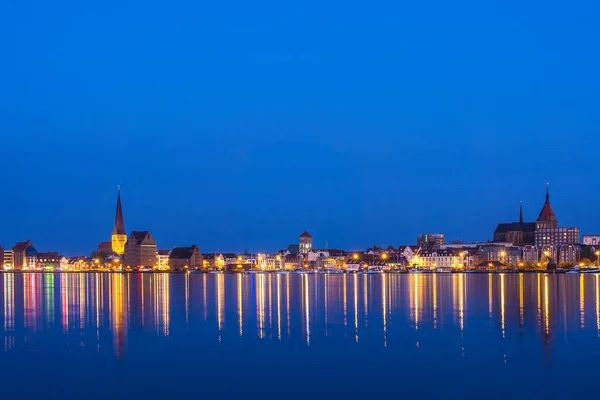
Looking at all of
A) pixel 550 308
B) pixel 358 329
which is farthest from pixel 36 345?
pixel 550 308

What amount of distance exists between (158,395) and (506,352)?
1090 cm

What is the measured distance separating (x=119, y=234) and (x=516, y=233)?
106 meters

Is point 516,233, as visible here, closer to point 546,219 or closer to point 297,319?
point 546,219

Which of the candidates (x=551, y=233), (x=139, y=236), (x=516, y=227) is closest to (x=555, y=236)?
(x=551, y=233)

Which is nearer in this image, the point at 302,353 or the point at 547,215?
the point at 302,353

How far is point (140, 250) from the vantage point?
17850cm

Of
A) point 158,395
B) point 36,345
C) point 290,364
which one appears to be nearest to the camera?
point 158,395

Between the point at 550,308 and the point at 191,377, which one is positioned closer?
the point at 191,377

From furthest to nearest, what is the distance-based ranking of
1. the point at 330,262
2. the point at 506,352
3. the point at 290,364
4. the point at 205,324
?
the point at 330,262 < the point at 205,324 < the point at 506,352 < the point at 290,364

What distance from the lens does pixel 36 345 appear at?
2427 centimetres

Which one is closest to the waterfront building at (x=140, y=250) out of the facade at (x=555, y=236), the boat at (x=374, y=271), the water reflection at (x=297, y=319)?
the boat at (x=374, y=271)

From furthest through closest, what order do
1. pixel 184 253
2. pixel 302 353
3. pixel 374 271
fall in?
pixel 184 253
pixel 374 271
pixel 302 353

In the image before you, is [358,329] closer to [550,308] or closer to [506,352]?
[506,352]

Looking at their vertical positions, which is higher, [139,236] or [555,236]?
[139,236]
